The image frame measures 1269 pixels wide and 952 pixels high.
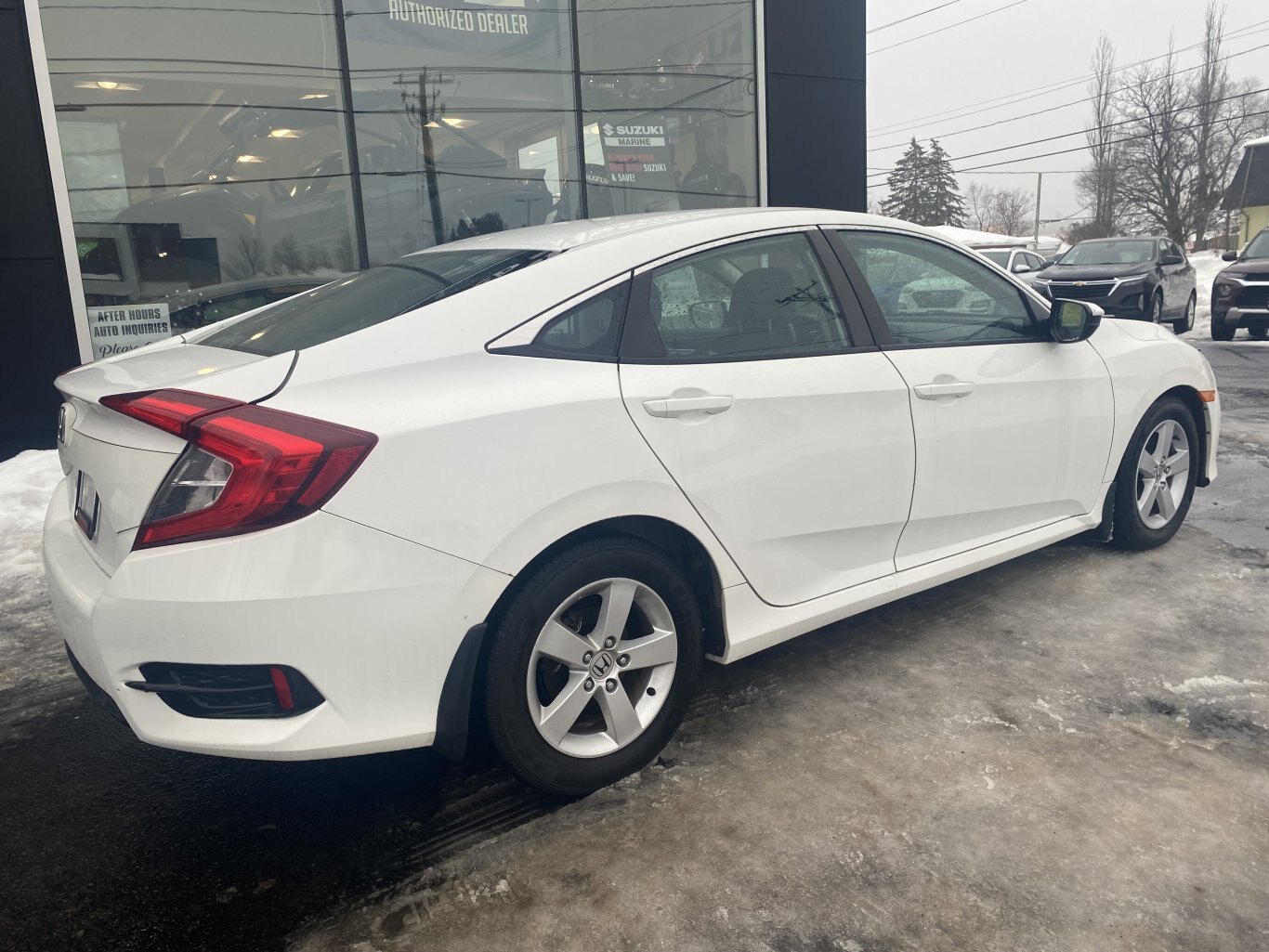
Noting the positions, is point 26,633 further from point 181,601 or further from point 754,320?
point 754,320

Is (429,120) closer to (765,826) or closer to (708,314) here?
(708,314)

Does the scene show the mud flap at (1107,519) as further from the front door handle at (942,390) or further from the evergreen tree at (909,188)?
the evergreen tree at (909,188)

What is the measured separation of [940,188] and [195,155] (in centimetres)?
6347

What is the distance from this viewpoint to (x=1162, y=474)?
4.58 meters

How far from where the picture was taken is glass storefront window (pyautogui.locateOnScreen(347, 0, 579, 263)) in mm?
8508

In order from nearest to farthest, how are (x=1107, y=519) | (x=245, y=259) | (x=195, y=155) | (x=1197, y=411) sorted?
(x=1107, y=519)
(x=1197, y=411)
(x=195, y=155)
(x=245, y=259)

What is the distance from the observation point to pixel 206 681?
2.21m

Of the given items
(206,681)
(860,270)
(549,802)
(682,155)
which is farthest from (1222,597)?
(682,155)

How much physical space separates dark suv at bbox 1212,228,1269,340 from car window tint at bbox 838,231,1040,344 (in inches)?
504

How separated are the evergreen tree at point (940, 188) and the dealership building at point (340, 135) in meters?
58.3

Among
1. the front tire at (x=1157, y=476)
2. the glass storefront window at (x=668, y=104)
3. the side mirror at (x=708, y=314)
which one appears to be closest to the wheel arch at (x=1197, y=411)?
the front tire at (x=1157, y=476)

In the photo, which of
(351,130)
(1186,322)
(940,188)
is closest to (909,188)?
(940,188)

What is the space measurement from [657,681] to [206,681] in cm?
117

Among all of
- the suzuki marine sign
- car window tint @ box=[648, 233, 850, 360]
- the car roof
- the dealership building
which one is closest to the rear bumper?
car window tint @ box=[648, 233, 850, 360]
